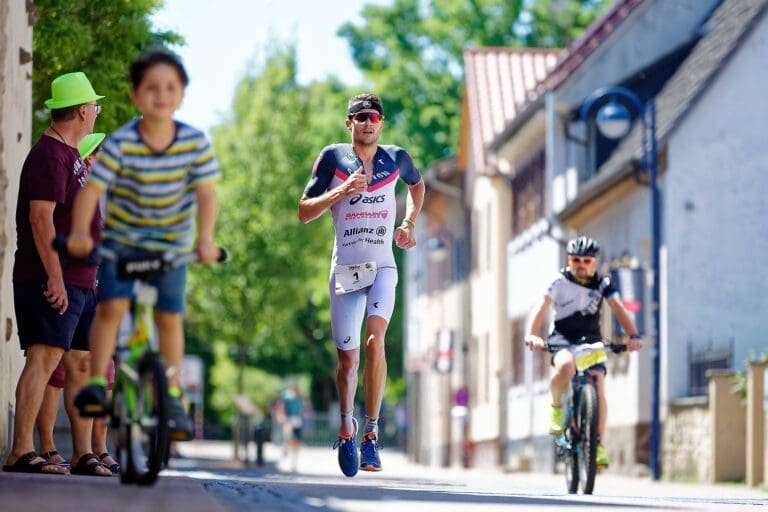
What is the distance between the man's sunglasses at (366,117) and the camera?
11.9m

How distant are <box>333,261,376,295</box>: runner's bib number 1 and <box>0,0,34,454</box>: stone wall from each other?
6.95 ft

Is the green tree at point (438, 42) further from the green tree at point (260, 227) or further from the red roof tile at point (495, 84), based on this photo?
the red roof tile at point (495, 84)

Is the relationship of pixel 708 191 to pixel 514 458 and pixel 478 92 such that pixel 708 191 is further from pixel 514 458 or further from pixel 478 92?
pixel 478 92

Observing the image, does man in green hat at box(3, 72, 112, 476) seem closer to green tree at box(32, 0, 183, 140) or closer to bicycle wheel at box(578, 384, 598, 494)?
bicycle wheel at box(578, 384, 598, 494)

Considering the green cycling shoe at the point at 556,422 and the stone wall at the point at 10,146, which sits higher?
the stone wall at the point at 10,146

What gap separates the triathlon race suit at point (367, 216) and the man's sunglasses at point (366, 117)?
0.59 feet

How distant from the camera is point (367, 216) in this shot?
12.0 meters

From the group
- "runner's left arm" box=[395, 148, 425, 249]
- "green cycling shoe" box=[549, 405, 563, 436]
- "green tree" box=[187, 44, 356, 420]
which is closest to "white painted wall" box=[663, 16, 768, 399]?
"green cycling shoe" box=[549, 405, 563, 436]

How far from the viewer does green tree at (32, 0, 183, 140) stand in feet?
68.4

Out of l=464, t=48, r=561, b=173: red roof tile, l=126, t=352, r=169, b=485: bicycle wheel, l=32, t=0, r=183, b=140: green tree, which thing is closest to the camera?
l=126, t=352, r=169, b=485: bicycle wheel

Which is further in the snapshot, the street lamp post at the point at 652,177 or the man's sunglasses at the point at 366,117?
the street lamp post at the point at 652,177

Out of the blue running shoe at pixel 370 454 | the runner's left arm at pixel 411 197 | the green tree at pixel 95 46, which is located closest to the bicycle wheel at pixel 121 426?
the blue running shoe at pixel 370 454

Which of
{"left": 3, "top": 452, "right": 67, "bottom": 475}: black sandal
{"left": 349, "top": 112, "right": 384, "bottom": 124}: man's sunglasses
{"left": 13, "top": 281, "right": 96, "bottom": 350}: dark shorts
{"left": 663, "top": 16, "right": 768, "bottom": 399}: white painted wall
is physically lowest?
{"left": 3, "top": 452, "right": 67, "bottom": 475}: black sandal

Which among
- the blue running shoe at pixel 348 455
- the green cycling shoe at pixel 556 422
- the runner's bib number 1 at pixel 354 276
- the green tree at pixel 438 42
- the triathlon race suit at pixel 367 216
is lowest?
the blue running shoe at pixel 348 455
